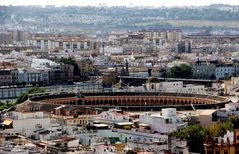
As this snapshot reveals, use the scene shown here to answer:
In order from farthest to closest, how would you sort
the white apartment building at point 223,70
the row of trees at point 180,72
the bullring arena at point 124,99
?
the white apartment building at point 223,70 < the row of trees at point 180,72 < the bullring arena at point 124,99

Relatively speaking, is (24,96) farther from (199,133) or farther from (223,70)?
(223,70)

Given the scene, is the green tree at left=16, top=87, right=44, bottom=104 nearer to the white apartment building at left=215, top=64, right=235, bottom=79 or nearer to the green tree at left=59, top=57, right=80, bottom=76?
the green tree at left=59, top=57, right=80, bottom=76

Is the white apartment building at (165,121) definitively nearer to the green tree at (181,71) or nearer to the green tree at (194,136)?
the green tree at (194,136)

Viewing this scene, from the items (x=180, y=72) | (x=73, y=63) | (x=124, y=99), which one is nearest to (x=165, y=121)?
(x=124, y=99)

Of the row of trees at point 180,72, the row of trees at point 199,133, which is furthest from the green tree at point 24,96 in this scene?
the row of trees at point 199,133

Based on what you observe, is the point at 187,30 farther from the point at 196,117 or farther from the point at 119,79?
the point at 196,117

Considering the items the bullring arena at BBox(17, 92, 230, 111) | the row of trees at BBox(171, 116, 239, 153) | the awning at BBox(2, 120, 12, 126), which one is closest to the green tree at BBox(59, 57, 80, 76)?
the bullring arena at BBox(17, 92, 230, 111)
